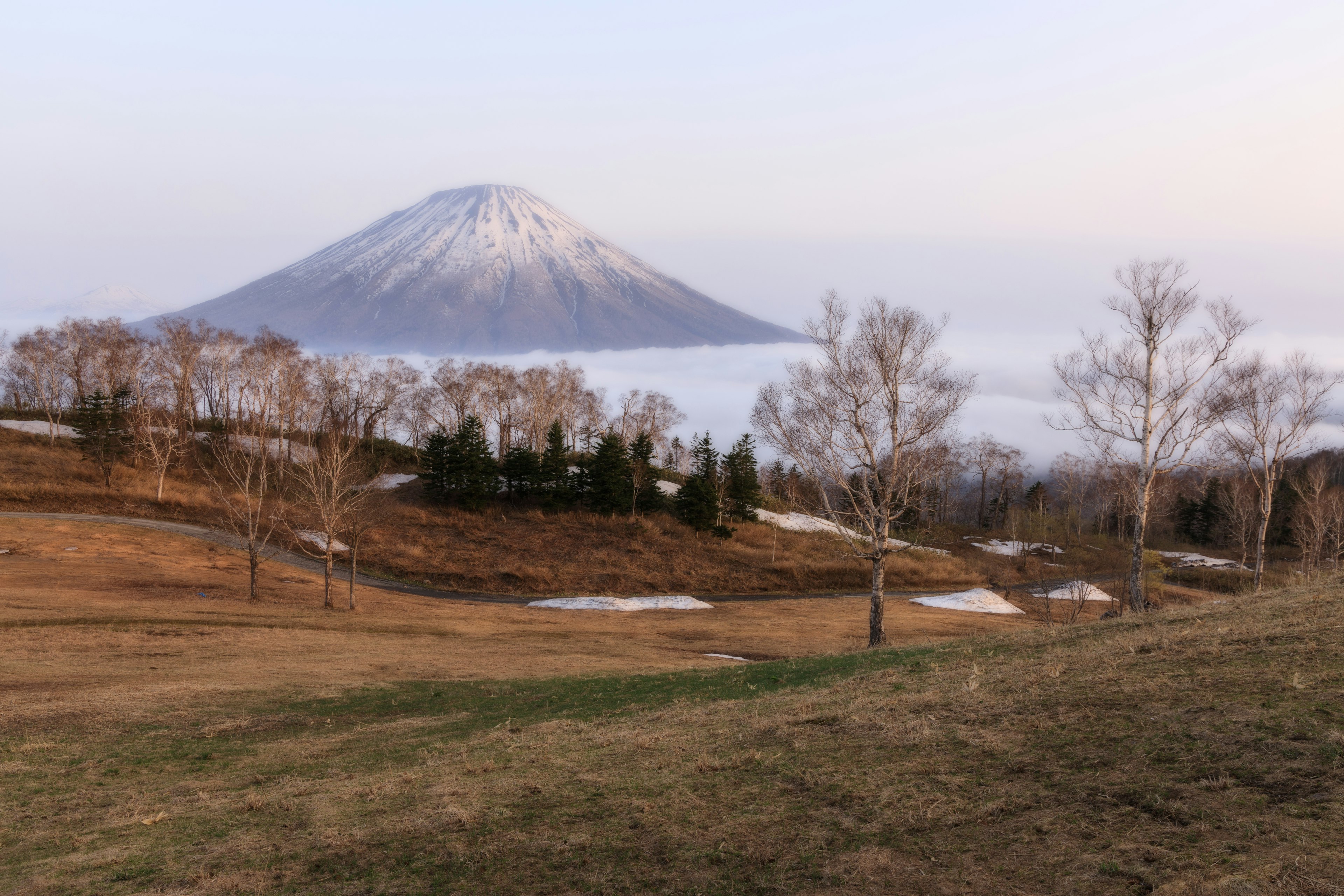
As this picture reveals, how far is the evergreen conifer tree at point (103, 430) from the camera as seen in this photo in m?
56.0

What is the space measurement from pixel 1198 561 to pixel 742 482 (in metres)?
44.7

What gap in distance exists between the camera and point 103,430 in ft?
185

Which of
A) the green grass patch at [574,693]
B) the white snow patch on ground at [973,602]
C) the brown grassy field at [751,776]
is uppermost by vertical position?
the brown grassy field at [751,776]

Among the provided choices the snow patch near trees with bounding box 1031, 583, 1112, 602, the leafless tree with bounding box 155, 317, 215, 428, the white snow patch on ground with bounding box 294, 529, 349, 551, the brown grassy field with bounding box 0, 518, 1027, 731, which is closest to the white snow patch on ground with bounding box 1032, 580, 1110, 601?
the snow patch near trees with bounding box 1031, 583, 1112, 602

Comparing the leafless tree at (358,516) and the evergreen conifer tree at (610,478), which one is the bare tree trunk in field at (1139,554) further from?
the evergreen conifer tree at (610,478)

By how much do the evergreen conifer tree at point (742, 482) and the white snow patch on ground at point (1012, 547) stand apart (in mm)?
26233

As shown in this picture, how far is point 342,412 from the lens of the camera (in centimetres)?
8450

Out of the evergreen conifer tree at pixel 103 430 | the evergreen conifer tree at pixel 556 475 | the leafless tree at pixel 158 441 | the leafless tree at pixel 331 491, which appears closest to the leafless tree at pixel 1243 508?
the evergreen conifer tree at pixel 556 475

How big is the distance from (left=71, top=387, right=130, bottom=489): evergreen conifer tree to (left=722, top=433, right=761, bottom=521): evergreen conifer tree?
2004 inches

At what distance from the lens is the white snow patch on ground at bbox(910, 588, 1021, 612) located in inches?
1759

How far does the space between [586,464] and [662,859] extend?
62.8 m

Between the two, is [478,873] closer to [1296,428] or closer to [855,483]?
[1296,428]

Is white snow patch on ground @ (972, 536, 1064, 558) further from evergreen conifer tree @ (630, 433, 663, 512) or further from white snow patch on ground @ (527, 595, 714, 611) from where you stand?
white snow patch on ground @ (527, 595, 714, 611)

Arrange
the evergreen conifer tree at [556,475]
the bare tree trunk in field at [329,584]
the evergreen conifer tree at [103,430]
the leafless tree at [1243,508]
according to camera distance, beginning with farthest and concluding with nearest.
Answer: the evergreen conifer tree at [556,475]
the evergreen conifer tree at [103,430]
the leafless tree at [1243,508]
the bare tree trunk in field at [329,584]
